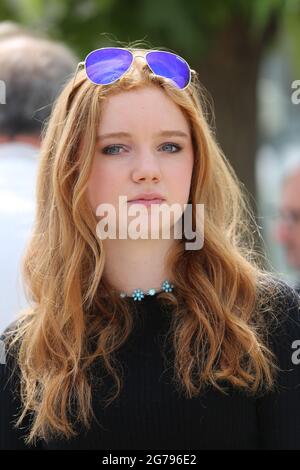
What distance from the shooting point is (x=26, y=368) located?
1.99 m

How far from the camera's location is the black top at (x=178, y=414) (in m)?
1.87

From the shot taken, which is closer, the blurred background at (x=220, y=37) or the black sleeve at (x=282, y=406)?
the black sleeve at (x=282, y=406)

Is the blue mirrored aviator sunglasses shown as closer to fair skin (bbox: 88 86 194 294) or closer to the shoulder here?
fair skin (bbox: 88 86 194 294)

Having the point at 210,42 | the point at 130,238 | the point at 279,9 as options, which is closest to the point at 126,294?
the point at 130,238

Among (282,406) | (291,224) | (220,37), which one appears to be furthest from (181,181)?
(220,37)

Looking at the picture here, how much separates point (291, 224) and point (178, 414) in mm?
2116

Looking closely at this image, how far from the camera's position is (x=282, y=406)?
1.90 meters

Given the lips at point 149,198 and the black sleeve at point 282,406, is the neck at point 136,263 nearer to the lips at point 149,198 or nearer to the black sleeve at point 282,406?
the lips at point 149,198

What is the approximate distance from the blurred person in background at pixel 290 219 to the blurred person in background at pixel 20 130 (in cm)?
134

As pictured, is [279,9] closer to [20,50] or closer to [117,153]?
[20,50]

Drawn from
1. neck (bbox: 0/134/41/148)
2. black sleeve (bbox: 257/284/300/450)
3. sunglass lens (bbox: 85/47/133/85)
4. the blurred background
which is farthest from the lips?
the blurred background

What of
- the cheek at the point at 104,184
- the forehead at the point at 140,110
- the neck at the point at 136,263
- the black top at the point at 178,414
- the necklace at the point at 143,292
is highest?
the forehead at the point at 140,110

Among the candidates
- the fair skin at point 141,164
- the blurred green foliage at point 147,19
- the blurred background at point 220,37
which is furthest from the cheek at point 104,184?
the blurred green foliage at point 147,19
